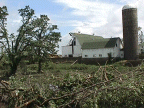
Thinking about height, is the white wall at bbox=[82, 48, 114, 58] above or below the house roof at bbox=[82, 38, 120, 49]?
below

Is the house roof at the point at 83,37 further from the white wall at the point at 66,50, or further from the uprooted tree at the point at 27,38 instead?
the uprooted tree at the point at 27,38

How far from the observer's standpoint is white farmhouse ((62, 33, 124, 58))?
1713 inches

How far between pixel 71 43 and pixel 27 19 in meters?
21.0

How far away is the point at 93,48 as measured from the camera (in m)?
45.7

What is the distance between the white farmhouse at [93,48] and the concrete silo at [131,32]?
2.54 meters

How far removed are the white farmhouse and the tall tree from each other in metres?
12.8

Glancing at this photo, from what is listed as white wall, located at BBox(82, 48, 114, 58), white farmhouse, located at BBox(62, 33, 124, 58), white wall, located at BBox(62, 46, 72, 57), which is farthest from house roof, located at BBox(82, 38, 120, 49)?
white wall, located at BBox(62, 46, 72, 57)

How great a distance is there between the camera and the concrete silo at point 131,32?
41156mm

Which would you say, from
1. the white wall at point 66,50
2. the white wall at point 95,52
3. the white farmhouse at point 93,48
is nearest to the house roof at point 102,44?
the white farmhouse at point 93,48

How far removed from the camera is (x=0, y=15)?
30.6m

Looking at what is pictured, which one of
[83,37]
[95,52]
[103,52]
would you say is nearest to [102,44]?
[103,52]

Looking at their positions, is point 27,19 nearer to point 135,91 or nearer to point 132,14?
point 132,14

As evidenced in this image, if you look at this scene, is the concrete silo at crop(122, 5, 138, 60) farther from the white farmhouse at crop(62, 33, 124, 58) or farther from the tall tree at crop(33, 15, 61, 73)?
the tall tree at crop(33, 15, 61, 73)

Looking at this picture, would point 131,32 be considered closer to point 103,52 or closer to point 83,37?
point 103,52
